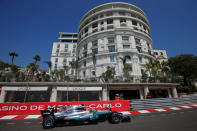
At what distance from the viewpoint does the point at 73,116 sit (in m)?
5.46

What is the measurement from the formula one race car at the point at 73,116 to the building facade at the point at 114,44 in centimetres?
2043

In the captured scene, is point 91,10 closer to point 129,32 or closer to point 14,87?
point 129,32

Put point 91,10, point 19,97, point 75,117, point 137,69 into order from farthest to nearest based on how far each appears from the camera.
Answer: point 91,10 < point 137,69 < point 19,97 < point 75,117

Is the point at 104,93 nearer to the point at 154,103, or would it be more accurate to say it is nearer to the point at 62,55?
the point at 154,103

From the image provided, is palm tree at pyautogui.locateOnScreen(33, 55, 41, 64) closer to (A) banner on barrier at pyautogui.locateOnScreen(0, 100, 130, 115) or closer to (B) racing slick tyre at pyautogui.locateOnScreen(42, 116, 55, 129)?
(A) banner on barrier at pyautogui.locateOnScreen(0, 100, 130, 115)

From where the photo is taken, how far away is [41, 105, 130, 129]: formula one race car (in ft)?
17.2

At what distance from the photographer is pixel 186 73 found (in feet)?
91.0

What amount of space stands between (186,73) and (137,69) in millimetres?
15112

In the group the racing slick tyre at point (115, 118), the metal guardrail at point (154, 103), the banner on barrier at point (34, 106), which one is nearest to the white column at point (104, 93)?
the banner on barrier at point (34, 106)

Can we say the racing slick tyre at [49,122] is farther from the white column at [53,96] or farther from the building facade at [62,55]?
the building facade at [62,55]

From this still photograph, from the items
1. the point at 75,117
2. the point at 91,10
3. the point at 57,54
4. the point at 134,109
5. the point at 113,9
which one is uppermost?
the point at 91,10

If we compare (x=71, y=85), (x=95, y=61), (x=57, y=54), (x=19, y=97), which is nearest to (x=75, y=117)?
(x=71, y=85)

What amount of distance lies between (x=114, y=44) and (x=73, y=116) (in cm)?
2698

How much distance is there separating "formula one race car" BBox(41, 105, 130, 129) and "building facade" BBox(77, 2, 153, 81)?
2043 centimetres
